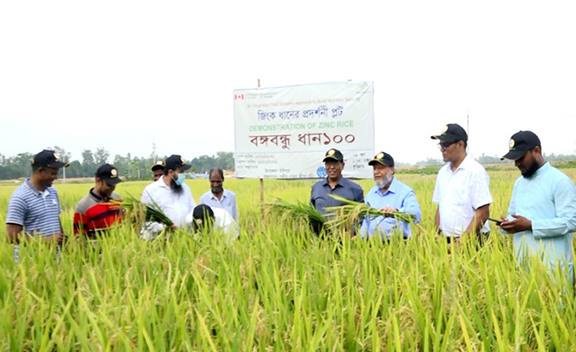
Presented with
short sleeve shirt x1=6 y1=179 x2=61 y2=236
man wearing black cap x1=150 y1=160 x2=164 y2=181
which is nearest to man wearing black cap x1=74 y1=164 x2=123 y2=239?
short sleeve shirt x1=6 y1=179 x2=61 y2=236

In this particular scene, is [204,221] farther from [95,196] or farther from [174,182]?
[174,182]

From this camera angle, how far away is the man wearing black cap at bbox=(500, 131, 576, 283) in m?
2.79

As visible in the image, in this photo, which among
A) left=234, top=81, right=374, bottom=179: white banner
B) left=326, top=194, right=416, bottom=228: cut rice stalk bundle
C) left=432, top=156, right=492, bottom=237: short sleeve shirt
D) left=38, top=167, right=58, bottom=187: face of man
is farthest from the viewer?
left=234, top=81, right=374, bottom=179: white banner

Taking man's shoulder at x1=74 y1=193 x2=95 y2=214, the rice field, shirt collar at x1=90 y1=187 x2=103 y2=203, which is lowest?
the rice field

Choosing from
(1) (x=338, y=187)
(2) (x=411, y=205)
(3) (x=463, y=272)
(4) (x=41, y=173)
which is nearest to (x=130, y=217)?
(4) (x=41, y=173)

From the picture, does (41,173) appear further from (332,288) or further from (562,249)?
(562,249)

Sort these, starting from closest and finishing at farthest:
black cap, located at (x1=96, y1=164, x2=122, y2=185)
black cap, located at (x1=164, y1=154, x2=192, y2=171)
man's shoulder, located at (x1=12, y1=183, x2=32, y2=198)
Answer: man's shoulder, located at (x1=12, y1=183, x2=32, y2=198) < black cap, located at (x1=96, y1=164, x2=122, y2=185) < black cap, located at (x1=164, y1=154, x2=192, y2=171)

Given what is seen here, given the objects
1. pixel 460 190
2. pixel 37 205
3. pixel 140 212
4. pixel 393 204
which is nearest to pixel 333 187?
pixel 393 204

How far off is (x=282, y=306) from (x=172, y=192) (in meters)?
2.81

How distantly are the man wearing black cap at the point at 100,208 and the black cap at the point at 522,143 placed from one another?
2828mm

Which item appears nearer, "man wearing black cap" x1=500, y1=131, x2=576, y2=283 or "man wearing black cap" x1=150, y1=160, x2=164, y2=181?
"man wearing black cap" x1=500, y1=131, x2=576, y2=283

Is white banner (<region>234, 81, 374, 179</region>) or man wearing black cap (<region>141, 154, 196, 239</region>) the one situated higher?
white banner (<region>234, 81, 374, 179</region>)

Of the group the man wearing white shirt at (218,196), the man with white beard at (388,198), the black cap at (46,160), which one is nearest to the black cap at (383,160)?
the man with white beard at (388,198)

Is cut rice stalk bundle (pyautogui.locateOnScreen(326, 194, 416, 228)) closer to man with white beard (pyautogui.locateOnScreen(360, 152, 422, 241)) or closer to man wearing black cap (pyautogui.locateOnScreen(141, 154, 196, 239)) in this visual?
man with white beard (pyautogui.locateOnScreen(360, 152, 422, 241))
